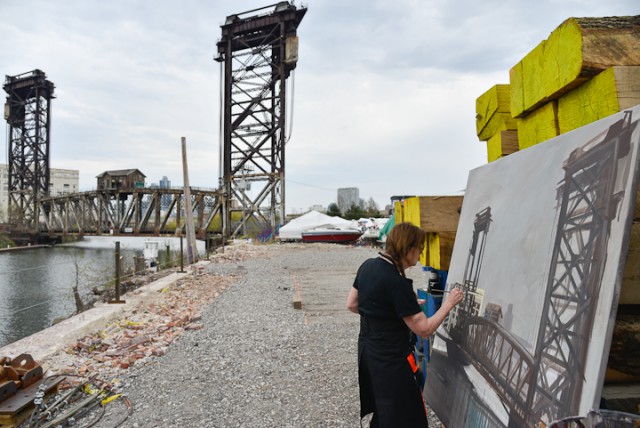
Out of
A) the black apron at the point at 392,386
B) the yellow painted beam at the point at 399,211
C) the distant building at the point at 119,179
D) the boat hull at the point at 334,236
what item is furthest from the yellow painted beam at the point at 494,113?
the distant building at the point at 119,179

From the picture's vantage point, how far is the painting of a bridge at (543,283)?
3.63 ft

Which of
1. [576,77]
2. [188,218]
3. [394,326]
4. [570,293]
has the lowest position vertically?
[394,326]

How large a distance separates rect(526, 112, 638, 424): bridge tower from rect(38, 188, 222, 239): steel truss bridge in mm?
31643

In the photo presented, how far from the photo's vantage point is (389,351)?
190cm

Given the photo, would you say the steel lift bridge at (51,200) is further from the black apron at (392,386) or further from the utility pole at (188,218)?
the black apron at (392,386)

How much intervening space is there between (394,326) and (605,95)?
4.52 ft

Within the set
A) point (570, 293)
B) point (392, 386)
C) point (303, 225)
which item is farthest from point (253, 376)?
point (303, 225)

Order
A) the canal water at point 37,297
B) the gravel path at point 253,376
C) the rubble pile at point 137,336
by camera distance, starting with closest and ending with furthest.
Result: the gravel path at point 253,376
the rubble pile at point 137,336
the canal water at point 37,297

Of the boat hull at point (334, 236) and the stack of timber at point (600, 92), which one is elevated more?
the stack of timber at point (600, 92)

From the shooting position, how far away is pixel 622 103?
149cm

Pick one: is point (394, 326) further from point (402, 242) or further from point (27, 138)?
point (27, 138)

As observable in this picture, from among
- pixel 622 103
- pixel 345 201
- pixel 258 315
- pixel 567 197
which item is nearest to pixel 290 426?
pixel 567 197

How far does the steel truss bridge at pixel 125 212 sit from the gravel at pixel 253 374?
26610mm

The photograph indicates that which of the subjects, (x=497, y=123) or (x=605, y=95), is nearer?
(x=605, y=95)
